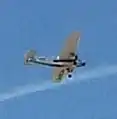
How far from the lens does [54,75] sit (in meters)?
90.1

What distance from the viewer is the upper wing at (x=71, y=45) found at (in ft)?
277

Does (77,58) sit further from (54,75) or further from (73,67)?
(54,75)

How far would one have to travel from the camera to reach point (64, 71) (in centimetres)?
8669

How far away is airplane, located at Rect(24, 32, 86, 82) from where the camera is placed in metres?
83.9

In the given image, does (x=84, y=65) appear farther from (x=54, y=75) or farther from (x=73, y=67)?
(x=54, y=75)

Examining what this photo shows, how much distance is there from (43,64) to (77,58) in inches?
203

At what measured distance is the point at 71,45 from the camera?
8562 centimetres

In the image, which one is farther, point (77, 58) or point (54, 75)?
point (54, 75)

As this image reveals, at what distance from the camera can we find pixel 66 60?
8481 cm

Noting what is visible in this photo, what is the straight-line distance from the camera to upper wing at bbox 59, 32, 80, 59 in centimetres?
8431

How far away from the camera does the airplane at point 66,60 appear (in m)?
83.9

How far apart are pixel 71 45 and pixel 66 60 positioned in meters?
2.32

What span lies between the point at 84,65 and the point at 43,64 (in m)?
6.38

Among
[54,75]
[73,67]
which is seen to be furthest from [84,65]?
[54,75]
